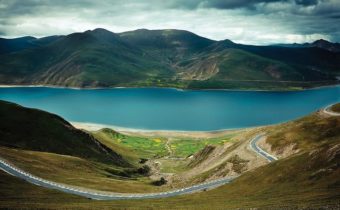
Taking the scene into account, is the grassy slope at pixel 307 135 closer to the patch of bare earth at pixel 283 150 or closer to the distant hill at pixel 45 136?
the patch of bare earth at pixel 283 150

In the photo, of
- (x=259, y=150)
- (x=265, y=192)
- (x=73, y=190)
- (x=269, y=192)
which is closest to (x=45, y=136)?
(x=73, y=190)

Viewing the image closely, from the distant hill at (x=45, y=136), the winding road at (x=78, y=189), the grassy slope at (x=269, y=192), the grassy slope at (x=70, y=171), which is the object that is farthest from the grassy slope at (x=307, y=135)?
the distant hill at (x=45, y=136)

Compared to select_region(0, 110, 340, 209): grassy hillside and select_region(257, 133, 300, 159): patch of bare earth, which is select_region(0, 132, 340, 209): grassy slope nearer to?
select_region(0, 110, 340, 209): grassy hillside

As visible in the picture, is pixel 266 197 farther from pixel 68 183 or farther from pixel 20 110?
pixel 20 110

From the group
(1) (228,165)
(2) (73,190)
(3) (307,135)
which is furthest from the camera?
(3) (307,135)

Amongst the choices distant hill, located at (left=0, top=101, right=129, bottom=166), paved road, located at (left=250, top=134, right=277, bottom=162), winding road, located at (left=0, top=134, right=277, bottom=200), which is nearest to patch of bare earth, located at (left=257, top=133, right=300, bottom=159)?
paved road, located at (left=250, top=134, right=277, bottom=162)

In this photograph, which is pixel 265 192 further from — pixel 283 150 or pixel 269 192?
pixel 283 150
